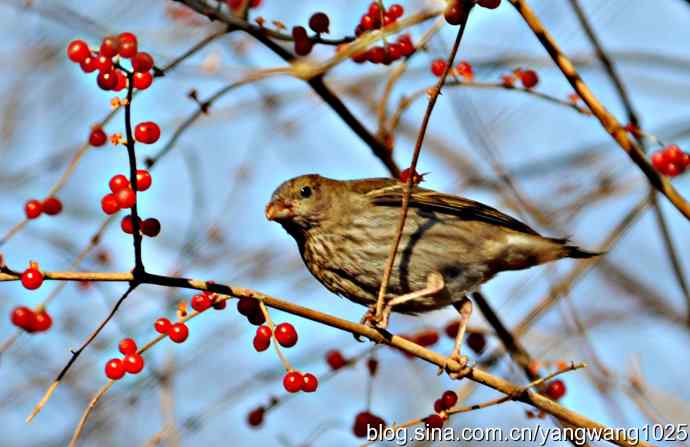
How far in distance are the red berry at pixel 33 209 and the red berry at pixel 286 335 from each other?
1036 millimetres

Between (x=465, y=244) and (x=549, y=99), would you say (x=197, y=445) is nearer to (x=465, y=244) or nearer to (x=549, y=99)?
(x=465, y=244)

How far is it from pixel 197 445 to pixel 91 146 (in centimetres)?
598

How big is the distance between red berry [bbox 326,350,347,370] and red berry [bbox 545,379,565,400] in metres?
0.97

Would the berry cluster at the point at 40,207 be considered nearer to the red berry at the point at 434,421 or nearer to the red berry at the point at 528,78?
the red berry at the point at 434,421

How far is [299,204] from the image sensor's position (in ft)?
14.9

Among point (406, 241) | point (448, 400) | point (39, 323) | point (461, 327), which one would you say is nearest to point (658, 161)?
point (448, 400)

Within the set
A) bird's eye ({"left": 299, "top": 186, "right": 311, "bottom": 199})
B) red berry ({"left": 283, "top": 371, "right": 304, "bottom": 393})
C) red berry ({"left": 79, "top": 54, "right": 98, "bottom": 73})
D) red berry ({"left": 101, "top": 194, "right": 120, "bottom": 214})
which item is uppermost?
bird's eye ({"left": 299, "top": 186, "right": 311, "bottom": 199})

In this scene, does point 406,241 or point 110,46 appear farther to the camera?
point 406,241

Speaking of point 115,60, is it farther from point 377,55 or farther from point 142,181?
point 377,55

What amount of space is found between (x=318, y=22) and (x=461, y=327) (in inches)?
62.0

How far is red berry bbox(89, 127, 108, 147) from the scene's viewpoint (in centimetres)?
324

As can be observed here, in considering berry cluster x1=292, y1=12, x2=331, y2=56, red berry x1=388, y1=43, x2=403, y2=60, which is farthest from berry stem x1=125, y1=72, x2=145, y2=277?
red berry x1=388, y1=43, x2=403, y2=60

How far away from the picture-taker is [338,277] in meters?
4.32

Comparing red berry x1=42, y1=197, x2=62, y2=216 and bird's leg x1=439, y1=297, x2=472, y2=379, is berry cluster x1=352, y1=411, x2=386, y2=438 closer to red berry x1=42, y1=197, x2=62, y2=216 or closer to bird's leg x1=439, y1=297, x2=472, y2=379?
bird's leg x1=439, y1=297, x2=472, y2=379
